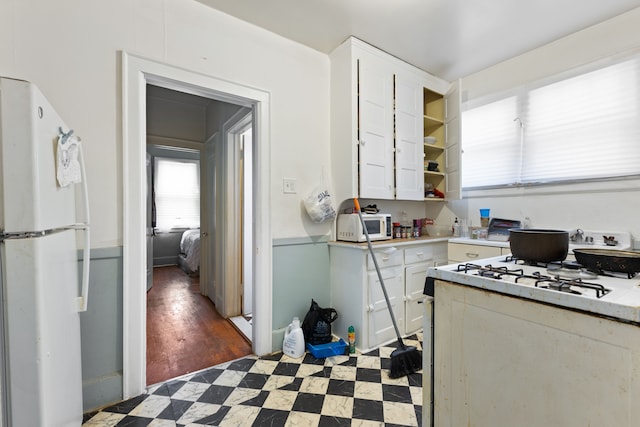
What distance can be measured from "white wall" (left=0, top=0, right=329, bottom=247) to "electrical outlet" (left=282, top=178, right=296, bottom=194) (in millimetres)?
36

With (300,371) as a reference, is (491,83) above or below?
above

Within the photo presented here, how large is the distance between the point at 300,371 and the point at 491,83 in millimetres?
3295

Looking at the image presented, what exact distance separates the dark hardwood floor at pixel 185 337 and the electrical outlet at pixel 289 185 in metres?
1.36

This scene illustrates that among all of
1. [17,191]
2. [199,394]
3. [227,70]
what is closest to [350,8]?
[227,70]

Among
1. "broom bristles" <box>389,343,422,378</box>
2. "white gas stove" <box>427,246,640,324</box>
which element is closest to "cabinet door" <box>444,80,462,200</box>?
"broom bristles" <box>389,343,422,378</box>

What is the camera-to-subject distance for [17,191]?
0.82m

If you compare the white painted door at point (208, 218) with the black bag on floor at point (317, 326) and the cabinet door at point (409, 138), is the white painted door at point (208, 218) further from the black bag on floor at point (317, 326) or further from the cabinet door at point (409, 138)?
the cabinet door at point (409, 138)

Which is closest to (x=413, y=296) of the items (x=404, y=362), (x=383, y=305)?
(x=383, y=305)

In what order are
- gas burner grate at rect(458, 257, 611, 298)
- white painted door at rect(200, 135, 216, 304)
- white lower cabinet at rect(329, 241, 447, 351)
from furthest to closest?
white painted door at rect(200, 135, 216, 304)
white lower cabinet at rect(329, 241, 447, 351)
gas burner grate at rect(458, 257, 611, 298)

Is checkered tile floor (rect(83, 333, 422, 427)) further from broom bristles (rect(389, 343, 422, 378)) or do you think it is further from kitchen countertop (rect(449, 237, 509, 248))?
kitchen countertop (rect(449, 237, 509, 248))

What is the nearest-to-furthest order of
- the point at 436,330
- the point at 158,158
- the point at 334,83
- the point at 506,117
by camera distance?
the point at 436,330 → the point at 334,83 → the point at 506,117 → the point at 158,158

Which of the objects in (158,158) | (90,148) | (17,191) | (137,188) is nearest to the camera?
(17,191)

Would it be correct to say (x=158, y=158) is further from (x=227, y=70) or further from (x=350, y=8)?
(x=350, y=8)

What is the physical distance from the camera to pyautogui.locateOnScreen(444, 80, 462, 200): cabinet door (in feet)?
9.18
